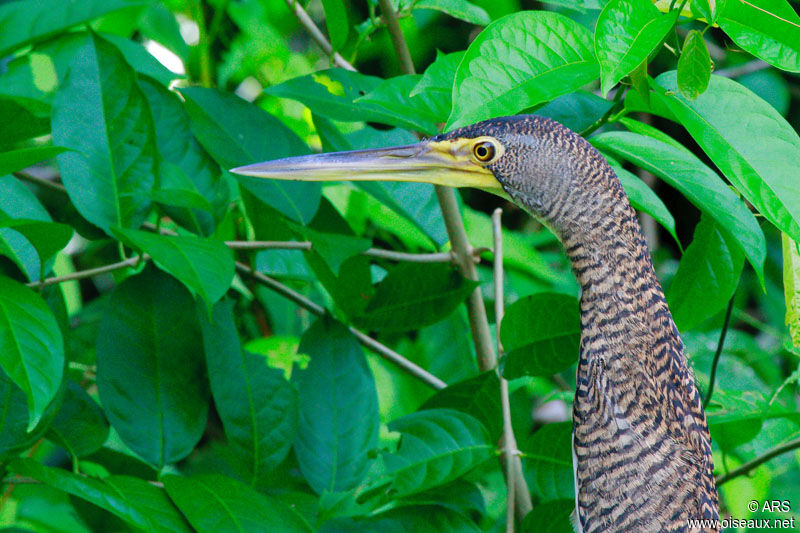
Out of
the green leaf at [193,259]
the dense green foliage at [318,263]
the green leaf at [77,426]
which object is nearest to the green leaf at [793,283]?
the dense green foliage at [318,263]

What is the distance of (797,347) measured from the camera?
1035 millimetres

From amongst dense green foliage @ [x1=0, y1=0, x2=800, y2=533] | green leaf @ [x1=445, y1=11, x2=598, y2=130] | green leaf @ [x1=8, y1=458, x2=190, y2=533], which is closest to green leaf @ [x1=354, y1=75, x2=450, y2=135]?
dense green foliage @ [x1=0, y1=0, x2=800, y2=533]

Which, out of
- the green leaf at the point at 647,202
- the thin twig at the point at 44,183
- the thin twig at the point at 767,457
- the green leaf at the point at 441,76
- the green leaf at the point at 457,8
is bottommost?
the thin twig at the point at 767,457

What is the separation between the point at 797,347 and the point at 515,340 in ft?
1.15

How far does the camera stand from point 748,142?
0.85m

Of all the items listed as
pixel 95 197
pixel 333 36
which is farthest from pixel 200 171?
pixel 333 36

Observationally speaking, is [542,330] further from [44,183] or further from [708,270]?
[44,183]

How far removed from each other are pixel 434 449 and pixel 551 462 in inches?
7.7

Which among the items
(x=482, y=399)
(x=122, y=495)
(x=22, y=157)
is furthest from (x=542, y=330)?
(x=22, y=157)

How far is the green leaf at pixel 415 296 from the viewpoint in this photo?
1.27 meters

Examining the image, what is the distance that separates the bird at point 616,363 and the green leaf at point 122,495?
50 cm

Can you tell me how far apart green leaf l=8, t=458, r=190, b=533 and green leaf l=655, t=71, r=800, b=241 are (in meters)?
0.73

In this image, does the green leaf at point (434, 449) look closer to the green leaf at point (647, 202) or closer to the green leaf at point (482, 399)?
the green leaf at point (482, 399)

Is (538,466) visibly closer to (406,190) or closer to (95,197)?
(406,190)
